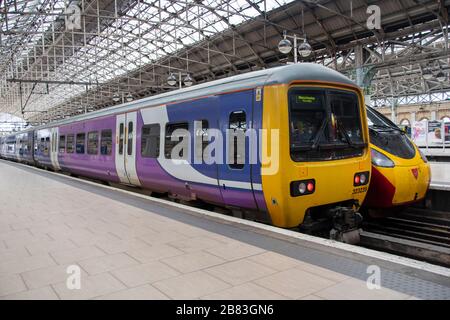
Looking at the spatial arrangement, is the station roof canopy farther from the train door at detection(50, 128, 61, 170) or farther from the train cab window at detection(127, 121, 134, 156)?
the train cab window at detection(127, 121, 134, 156)

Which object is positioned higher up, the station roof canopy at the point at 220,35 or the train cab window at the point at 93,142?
the station roof canopy at the point at 220,35

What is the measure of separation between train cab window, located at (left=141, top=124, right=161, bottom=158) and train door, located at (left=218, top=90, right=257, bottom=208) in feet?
7.75

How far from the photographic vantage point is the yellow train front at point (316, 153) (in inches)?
199

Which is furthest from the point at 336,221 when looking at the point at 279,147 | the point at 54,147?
the point at 54,147

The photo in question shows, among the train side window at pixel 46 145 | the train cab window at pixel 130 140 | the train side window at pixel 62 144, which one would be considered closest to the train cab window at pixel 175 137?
the train cab window at pixel 130 140

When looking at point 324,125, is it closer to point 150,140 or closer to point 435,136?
point 150,140

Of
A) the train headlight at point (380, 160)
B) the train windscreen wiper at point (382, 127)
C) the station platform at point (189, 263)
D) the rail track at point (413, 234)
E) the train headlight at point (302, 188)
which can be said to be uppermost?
the train windscreen wiper at point (382, 127)

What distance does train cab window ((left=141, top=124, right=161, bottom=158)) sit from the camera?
7.94 meters

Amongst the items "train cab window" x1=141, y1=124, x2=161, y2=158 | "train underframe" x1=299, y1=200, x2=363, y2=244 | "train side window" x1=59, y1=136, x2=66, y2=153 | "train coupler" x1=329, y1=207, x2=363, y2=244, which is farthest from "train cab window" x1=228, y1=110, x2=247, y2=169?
"train side window" x1=59, y1=136, x2=66, y2=153

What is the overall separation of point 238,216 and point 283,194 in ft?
Answer: 4.50

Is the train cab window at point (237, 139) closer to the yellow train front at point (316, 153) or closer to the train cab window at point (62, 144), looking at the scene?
the yellow train front at point (316, 153)

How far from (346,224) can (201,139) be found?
264cm

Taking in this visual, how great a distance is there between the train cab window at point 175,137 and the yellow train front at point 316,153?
2.19 metres

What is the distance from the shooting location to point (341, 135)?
579cm
